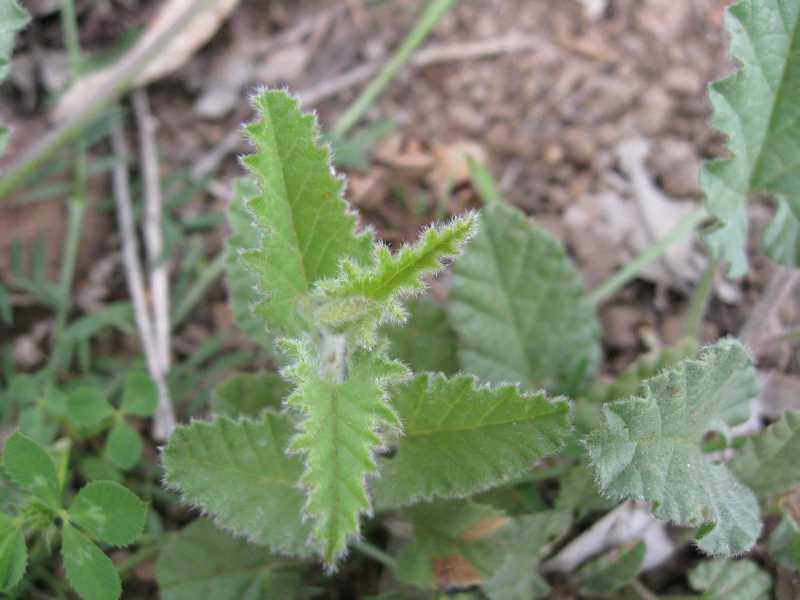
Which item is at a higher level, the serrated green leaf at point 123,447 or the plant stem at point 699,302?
the serrated green leaf at point 123,447

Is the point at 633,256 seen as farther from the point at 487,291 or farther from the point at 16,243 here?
the point at 16,243

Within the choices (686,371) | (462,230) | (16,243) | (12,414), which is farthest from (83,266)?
(686,371)

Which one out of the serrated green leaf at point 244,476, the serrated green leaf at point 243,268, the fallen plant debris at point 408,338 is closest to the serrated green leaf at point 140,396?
the fallen plant debris at point 408,338

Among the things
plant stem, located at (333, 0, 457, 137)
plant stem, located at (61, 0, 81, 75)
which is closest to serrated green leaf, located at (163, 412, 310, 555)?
plant stem, located at (333, 0, 457, 137)

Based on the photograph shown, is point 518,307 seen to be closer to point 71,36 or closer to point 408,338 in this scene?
point 408,338

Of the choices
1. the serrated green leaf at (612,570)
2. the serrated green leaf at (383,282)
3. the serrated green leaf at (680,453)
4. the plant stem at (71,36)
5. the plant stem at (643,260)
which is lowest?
the serrated green leaf at (612,570)

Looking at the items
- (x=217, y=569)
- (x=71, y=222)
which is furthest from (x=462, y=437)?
(x=71, y=222)

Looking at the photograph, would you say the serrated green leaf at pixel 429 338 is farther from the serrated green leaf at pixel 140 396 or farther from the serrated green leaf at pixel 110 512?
the serrated green leaf at pixel 110 512
